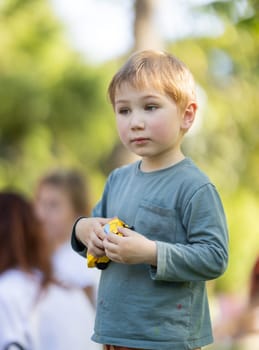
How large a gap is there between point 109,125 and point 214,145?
8.94 feet

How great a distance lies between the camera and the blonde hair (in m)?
2.96

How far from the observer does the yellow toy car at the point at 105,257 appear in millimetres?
2885

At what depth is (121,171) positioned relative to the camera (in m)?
3.22

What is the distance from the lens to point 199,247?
9.43ft

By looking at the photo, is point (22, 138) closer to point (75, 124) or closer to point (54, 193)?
point (75, 124)

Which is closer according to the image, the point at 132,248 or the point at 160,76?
the point at 132,248

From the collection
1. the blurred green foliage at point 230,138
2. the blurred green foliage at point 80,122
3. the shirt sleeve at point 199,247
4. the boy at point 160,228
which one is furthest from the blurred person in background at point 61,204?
the blurred green foliage at point 80,122

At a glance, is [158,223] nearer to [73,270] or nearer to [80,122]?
[73,270]

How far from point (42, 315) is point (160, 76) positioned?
2631 mm

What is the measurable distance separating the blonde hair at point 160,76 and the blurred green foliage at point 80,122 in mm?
10123

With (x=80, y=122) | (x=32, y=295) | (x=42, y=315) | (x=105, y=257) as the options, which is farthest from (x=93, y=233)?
(x=80, y=122)

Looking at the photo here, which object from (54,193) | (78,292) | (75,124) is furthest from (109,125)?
(78,292)

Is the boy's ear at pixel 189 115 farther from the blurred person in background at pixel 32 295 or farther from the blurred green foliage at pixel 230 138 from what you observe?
the blurred green foliage at pixel 230 138

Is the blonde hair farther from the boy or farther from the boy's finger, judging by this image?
the boy's finger
